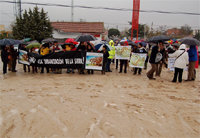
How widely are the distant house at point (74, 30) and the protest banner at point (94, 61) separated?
915 inches

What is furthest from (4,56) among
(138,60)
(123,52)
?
(138,60)

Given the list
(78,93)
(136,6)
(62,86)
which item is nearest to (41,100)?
(78,93)

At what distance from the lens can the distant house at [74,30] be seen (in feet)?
103

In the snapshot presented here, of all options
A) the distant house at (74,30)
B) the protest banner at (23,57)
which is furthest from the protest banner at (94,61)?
the distant house at (74,30)

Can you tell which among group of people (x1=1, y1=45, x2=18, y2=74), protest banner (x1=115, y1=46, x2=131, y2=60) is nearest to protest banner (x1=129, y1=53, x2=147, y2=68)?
protest banner (x1=115, y1=46, x2=131, y2=60)

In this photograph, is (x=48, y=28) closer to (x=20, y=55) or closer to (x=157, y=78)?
(x=20, y=55)

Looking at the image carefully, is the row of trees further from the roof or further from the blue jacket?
the blue jacket

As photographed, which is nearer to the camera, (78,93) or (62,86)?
(78,93)

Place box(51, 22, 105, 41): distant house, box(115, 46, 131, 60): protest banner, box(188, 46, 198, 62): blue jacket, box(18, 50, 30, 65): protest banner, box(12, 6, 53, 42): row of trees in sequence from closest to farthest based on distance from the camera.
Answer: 1. box(188, 46, 198, 62): blue jacket
2. box(18, 50, 30, 65): protest banner
3. box(115, 46, 131, 60): protest banner
4. box(12, 6, 53, 42): row of trees
5. box(51, 22, 105, 41): distant house

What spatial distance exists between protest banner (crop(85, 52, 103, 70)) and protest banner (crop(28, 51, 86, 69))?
206mm

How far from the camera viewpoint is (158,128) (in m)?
3.51

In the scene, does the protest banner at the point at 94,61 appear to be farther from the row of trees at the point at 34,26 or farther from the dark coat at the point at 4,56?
the row of trees at the point at 34,26

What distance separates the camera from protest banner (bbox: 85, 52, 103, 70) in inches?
350

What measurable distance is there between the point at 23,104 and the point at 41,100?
19.7 inches
